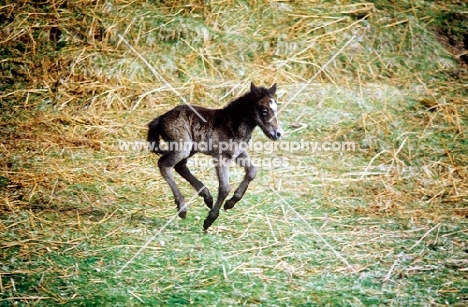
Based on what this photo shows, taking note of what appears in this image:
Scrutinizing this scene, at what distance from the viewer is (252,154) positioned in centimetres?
841

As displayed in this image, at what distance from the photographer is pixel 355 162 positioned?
8.10 m

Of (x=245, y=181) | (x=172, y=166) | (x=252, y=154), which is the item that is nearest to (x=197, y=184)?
(x=172, y=166)

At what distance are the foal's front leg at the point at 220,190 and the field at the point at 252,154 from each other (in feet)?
0.68

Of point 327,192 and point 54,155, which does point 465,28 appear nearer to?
point 327,192

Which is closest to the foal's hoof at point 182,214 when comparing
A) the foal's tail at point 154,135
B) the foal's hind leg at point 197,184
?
the foal's hind leg at point 197,184

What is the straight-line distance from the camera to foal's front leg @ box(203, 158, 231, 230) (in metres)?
A: 6.25

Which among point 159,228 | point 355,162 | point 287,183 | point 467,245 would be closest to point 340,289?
point 467,245

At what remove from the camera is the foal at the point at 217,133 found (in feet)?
21.2

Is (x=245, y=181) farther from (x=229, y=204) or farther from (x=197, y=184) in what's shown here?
(x=197, y=184)

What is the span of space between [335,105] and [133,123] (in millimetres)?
2827

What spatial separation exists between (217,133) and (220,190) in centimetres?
61

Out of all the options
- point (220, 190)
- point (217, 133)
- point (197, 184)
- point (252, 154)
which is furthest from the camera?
point (252, 154)

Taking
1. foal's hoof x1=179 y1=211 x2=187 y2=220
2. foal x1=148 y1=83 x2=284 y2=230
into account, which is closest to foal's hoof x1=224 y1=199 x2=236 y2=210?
foal x1=148 y1=83 x2=284 y2=230

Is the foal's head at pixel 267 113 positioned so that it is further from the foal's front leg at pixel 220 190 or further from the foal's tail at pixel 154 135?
the foal's tail at pixel 154 135
